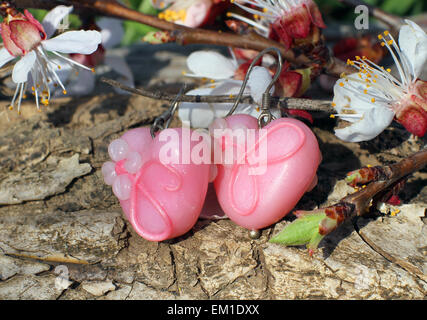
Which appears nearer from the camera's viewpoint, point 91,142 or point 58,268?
point 58,268

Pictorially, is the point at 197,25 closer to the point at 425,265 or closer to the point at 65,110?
the point at 65,110

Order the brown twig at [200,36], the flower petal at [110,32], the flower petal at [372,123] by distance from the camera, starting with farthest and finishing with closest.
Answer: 1. the flower petal at [110,32]
2. the brown twig at [200,36]
3. the flower petal at [372,123]

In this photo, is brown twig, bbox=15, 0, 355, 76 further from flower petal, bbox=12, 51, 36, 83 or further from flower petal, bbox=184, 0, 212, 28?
flower petal, bbox=12, 51, 36, 83

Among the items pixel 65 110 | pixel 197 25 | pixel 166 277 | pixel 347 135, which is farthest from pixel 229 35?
pixel 166 277

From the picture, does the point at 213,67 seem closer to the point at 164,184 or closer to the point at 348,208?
the point at 164,184

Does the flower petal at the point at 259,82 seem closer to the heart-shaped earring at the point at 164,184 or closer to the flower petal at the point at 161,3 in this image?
the heart-shaped earring at the point at 164,184

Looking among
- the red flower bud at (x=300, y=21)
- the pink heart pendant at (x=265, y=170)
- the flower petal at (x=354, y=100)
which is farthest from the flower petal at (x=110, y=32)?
the flower petal at (x=354, y=100)
